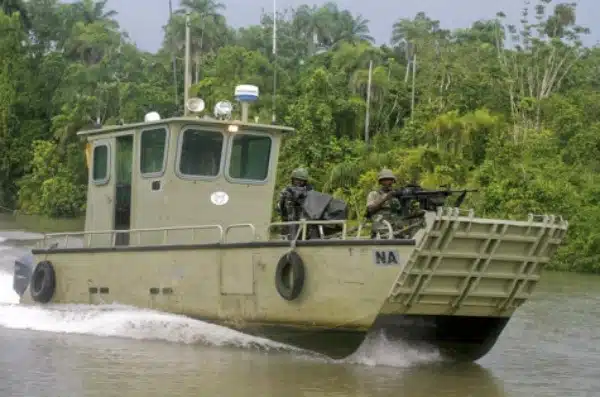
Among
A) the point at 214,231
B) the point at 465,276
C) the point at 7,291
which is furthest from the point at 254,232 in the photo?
the point at 7,291

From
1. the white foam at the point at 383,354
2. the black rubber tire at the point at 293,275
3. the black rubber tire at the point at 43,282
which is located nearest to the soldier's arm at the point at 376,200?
the black rubber tire at the point at 293,275

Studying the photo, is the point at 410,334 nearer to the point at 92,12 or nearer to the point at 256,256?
the point at 256,256

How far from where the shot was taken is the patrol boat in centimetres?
1024

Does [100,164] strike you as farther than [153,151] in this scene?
Yes

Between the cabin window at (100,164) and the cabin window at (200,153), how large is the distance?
1.40 metres

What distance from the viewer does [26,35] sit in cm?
5900

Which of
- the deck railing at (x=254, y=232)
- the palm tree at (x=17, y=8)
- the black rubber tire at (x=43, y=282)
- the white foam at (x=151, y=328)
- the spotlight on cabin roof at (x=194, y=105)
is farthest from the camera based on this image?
the palm tree at (x=17, y=8)

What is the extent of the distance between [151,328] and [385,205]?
3052mm

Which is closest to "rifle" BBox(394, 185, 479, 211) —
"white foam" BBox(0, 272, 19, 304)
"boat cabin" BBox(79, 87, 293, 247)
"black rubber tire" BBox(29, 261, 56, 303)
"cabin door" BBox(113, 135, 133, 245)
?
"boat cabin" BBox(79, 87, 293, 247)

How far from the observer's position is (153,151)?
12.8 metres

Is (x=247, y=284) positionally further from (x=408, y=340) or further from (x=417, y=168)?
(x=417, y=168)

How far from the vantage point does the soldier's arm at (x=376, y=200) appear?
35.1ft

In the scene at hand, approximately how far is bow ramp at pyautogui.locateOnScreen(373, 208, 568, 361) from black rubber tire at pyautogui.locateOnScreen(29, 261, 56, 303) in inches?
194

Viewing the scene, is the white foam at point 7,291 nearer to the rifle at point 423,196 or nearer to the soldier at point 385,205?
the soldier at point 385,205
